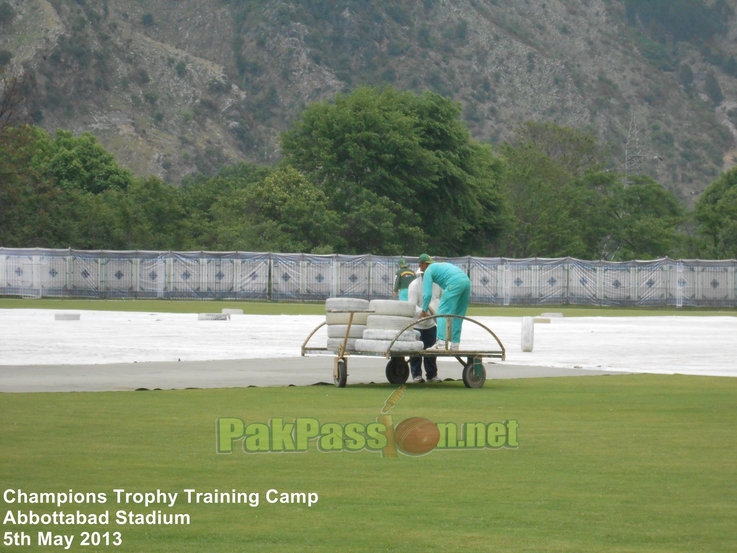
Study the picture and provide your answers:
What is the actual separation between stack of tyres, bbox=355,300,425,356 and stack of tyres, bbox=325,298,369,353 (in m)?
0.43

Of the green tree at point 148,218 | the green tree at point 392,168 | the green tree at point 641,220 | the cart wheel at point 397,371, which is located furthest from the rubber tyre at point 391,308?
the green tree at point 641,220

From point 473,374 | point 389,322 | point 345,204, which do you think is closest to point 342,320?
point 389,322

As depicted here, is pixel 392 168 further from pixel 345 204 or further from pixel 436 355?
pixel 436 355

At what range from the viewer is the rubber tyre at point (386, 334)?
17.3 meters

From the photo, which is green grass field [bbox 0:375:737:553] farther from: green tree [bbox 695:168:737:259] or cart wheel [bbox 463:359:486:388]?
green tree [bbox 695:168:737:259]

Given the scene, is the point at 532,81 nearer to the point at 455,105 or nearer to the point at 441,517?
the point at 455,105

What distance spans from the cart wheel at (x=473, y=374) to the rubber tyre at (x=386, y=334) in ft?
2.96

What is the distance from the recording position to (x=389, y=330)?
696 inches

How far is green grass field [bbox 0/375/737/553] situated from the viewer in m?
7.47

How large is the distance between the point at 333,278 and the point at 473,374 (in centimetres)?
4841

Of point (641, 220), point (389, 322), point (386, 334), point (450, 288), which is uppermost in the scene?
point (641, 220)

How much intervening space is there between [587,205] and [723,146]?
87654mm

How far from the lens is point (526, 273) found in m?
66.8

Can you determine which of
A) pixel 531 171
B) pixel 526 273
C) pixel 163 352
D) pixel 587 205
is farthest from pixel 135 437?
pixel 531 171
